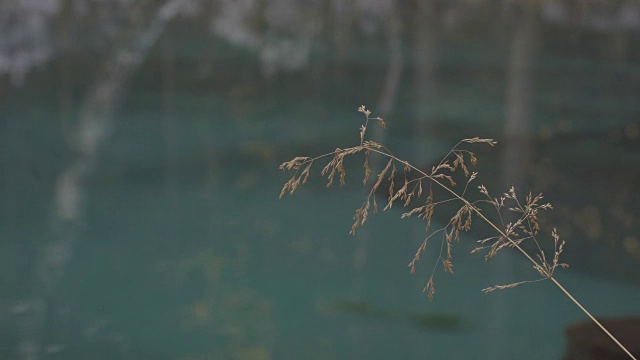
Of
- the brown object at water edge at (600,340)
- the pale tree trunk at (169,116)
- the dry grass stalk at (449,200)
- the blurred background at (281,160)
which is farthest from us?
the pale tree trunk at (169,116)

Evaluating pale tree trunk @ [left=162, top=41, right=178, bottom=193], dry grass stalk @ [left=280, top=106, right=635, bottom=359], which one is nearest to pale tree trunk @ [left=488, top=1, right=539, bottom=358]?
dry grass stalk @ [left=280, top=106, right=635, bottom=359]

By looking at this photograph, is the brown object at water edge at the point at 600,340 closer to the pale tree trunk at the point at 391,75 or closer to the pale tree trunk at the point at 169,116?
the pale tree trunk at the point at 391,75

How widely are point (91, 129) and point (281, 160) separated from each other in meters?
0.61

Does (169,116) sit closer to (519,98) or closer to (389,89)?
(389,89)

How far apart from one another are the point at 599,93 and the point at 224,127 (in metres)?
1.15

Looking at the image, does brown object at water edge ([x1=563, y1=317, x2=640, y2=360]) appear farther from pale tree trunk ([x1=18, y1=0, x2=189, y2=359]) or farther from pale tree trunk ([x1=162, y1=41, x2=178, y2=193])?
pale tree trunk ([x1=18, y1=0, x2=189, y2=359])

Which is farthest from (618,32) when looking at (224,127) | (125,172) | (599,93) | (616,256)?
(125,172)

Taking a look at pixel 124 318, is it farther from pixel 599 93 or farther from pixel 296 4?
pixel 599 93

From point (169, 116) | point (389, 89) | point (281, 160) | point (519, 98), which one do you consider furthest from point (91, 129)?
point (519, 98)

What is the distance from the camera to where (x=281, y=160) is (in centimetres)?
278

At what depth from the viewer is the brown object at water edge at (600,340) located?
253 cm

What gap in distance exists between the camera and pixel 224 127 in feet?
9.13

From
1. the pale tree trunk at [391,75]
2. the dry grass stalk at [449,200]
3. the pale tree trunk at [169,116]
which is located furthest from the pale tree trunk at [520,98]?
the pale tree trunk at [169,116]

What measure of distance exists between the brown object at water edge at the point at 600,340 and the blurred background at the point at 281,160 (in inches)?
1.4
